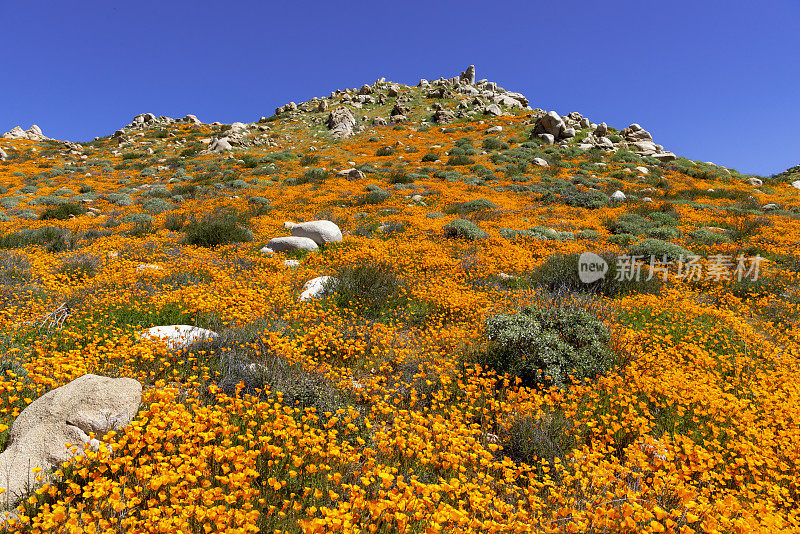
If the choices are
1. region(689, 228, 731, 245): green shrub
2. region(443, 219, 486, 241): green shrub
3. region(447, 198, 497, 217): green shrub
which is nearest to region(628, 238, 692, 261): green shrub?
region(689, 228, 731, 245): green shrub

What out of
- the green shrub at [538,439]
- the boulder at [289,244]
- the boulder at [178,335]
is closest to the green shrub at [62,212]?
the boulder at [289,244]

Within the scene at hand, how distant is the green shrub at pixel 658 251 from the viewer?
498 inches

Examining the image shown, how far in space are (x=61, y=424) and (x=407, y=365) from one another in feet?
14.1

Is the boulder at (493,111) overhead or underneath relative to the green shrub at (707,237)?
overhead

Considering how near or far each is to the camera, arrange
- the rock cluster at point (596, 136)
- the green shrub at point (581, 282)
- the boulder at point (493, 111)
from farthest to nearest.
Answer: the boulder at point (493, 111) → the rock cluster at point (596, 136) → the green shrub at point (581, 282)

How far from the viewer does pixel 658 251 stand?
500 inches

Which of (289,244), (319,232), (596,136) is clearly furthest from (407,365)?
(596,136)

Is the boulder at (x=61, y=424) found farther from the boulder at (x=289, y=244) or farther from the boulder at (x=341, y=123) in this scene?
the boulder at (x=341, y=123)

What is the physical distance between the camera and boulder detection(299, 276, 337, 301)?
350 inches

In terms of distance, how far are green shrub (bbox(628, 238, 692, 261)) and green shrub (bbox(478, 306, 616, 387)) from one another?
7.23m

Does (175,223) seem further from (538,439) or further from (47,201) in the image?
(538,439)

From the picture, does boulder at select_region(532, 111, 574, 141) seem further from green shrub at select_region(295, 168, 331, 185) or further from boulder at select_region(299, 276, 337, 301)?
boulder at select_region(299, 276, 337, 301)

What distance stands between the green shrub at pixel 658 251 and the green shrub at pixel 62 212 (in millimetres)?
23846

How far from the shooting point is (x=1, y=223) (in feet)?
51.0
